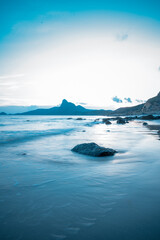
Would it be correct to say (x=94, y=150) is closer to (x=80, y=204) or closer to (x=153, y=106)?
(x=80, y=204)

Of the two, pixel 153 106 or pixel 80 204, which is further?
pixel 153 106

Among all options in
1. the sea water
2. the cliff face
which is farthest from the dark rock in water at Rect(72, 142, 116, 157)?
the cliff face

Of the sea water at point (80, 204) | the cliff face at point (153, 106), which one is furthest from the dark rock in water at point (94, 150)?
the cliff face at point (153, 106)

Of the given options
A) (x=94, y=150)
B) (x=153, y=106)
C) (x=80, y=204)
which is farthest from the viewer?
(x=153, y=106)

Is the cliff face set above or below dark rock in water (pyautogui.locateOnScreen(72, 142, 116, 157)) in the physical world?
above

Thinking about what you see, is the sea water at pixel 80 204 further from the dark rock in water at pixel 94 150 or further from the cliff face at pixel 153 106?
the cliff face at pixel 153 106

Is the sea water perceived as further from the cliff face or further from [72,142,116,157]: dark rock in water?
the cliff face

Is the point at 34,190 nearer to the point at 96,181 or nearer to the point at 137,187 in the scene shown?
the point at 96,181

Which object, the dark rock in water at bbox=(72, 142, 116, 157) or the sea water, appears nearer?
the sea water

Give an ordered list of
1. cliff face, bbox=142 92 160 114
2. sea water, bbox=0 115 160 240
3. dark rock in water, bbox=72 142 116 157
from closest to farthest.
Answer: sea water, bbox=0 115 160 240 < dark rock in water, bbox=72 142 116 157 < cliff face, bbox=142 92 160 114

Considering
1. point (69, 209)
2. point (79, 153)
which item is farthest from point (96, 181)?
point (79, 153)

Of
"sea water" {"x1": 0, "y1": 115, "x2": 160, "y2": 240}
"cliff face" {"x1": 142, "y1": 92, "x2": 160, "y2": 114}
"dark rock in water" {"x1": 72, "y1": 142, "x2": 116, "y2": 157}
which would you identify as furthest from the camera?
"cliff face" {"x1": 142, "y1": 92, "x2": 160, "y2": 114}

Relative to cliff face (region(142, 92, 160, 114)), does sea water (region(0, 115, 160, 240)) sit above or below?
below

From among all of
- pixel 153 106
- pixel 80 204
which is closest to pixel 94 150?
pixel 80 204
